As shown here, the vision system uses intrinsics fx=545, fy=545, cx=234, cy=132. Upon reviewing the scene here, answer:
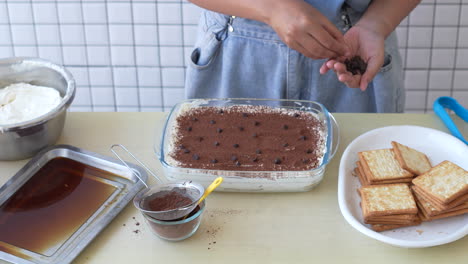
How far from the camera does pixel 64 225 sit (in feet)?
3.53

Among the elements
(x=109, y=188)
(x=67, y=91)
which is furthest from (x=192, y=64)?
(x=109, y=188)

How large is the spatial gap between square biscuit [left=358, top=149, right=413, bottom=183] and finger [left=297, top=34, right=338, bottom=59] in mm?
267

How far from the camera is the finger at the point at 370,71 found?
1323 mm

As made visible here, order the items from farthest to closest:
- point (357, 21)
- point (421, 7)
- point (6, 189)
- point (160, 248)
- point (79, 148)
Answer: point (421, 7)
point (357, 21)
point (79, 148)
point (6, 189)
point (160, 248)

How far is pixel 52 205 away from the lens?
1.13 metres

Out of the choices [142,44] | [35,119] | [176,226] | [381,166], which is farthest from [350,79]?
[142,44]

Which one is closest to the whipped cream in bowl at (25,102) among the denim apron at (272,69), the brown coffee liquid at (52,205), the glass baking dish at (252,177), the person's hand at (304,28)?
the brown coffee liquid at (52,205)

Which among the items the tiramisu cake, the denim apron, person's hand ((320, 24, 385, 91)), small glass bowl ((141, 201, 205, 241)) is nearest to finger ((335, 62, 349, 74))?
person's hand ((320, 24, 385, 91))

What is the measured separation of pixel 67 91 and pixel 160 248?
0.49 meters

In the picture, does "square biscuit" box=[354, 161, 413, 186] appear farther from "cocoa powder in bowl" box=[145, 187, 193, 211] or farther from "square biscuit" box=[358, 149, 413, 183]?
"cocoa powder in bowl" box=[145, 187, 193, 211]

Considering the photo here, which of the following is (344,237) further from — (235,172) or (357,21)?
(357,21)

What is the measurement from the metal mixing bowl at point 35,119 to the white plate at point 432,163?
26.0 inches

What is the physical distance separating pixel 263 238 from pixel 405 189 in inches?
11.7

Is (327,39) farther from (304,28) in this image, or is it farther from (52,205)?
(52,205)
